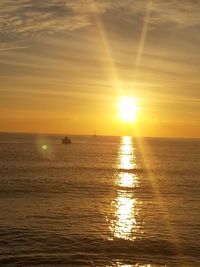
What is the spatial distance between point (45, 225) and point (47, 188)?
28170mm

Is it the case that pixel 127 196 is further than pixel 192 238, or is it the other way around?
pixel 127 196

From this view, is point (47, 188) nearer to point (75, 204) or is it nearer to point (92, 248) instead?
point (75, 204)

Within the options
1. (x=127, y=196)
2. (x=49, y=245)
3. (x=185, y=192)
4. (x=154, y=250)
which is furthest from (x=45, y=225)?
(x=185, y=192)

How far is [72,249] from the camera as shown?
34188mm

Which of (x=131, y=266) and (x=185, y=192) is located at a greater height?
(x=185, y=192)

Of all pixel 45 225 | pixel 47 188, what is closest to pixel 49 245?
pixel 45 225

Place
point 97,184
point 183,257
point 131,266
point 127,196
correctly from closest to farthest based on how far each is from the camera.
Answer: point 131,266, point 183,257, point 127,196, point 97,184

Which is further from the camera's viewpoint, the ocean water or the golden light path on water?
the golden light path on water

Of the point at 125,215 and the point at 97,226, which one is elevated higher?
the point at 125,215

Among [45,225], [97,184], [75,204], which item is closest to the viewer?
[45,225]

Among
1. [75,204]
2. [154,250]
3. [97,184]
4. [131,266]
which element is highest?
[97,184]

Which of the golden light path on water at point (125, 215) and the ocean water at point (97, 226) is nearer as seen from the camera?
the ocean water at point (97, 226)

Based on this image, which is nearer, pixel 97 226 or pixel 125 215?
pixel 97 226

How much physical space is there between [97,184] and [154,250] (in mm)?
45145
